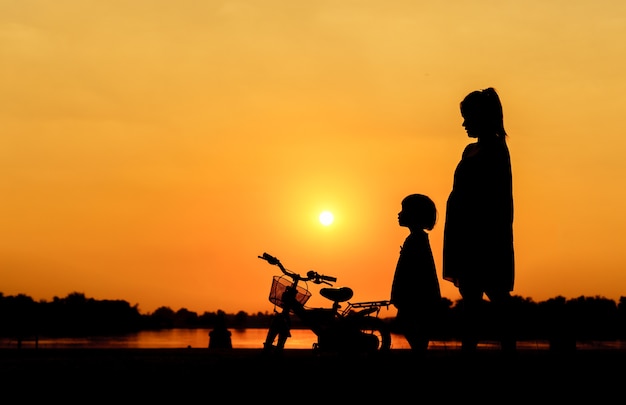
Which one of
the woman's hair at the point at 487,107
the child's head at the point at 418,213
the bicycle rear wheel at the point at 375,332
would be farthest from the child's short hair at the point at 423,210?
the bicycle rear wheel at the point at 375,332

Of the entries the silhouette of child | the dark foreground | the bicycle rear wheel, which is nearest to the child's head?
the silhouette of child

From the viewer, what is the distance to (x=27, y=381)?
26.7 feet

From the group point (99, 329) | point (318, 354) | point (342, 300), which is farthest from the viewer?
point (99, 329)

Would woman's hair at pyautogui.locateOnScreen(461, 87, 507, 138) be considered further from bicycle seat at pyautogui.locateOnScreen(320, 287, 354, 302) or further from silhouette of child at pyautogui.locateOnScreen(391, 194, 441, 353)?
bicycle seat at pyautogui.locateOnScreen(320, 287, 354, 302)

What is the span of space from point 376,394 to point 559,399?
1.25 meters

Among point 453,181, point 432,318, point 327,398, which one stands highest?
point 453,181

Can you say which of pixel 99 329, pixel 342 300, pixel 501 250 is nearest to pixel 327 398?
pixel 501 250

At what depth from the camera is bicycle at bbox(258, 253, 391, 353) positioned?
1352 cm

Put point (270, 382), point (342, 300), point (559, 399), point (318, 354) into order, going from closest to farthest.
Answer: point (559, 399)
point (270, 382)
point (342, 300)
point (318, 354)

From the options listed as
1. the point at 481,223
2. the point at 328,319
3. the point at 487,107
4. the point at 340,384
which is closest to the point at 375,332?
the point at 328,319

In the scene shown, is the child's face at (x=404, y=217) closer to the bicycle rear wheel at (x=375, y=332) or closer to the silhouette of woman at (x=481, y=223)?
the silhouette of woman at (x=481, y=223)

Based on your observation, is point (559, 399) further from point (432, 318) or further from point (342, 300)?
point (342, 300)

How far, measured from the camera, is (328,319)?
1427 cm

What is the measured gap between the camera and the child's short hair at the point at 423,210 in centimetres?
1096
